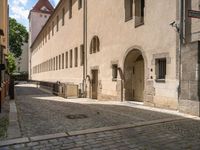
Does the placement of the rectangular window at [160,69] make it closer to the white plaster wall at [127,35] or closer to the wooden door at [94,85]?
the white plaster wall at [127,35]

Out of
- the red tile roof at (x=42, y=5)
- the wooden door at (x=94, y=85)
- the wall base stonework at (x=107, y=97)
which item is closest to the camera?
the wall base stonework at (x=107, y=97)

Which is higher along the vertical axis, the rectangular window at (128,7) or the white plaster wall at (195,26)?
the rectangular window at (128,7)

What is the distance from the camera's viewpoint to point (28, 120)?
8.33 metres

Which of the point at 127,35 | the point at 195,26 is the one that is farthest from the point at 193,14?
the point at 127,35

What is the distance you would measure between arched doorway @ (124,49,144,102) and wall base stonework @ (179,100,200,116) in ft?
13.3

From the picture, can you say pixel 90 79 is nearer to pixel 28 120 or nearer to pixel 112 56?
pixel 112 56

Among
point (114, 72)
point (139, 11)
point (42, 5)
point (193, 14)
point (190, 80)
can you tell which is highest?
point (42, 5)

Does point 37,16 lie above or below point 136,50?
above

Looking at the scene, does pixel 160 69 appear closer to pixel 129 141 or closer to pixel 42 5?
pixel 129 141

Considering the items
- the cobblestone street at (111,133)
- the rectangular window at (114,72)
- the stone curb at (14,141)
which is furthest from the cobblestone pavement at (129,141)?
the rectangular window at (114,72)

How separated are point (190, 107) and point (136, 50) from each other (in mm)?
4578

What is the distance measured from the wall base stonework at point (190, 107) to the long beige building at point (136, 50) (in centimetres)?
3

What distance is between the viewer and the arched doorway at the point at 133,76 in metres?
13.5

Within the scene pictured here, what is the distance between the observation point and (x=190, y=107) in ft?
29.7
